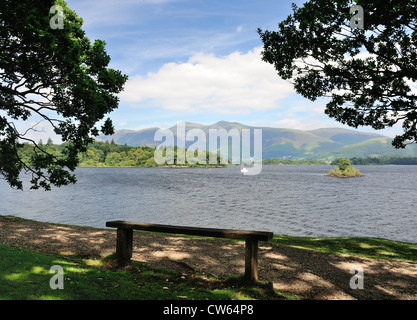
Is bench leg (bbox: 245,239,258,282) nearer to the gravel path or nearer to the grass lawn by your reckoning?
the grass lawn

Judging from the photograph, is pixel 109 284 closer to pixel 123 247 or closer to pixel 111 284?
pixel 111 284

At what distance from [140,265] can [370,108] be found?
13056 millimetres

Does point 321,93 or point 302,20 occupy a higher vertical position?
point 302,20

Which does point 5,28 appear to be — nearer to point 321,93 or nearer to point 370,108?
point 321,93

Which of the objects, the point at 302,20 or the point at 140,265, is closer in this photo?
the point at 140,265

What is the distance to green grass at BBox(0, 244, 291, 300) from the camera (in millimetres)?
5969

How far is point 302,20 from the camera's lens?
1293cm

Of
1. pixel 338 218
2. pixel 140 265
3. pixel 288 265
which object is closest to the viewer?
pixel 140 265

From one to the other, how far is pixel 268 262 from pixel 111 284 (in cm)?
588

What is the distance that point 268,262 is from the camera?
10.3m

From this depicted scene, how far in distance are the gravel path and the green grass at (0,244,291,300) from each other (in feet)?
3.50

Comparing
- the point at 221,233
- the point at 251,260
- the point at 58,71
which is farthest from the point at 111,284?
the point at 58,71

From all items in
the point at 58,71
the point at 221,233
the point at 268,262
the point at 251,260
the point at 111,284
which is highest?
the point at 58,71
